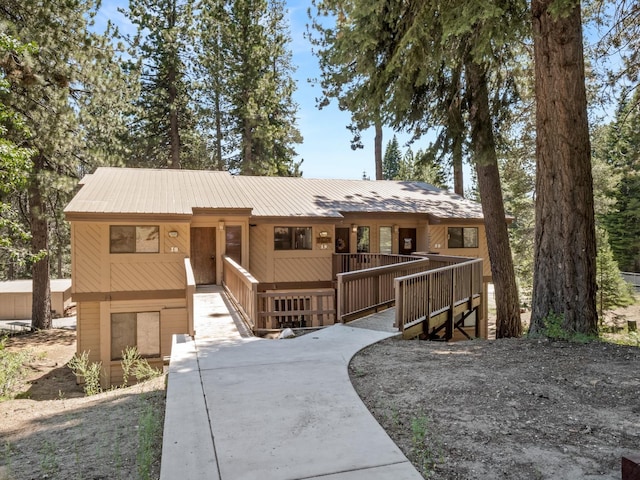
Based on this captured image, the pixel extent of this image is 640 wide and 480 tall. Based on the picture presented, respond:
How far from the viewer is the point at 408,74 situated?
8.44m

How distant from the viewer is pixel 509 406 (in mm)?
4270

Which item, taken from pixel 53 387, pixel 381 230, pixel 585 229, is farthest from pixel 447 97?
pixel 53 387

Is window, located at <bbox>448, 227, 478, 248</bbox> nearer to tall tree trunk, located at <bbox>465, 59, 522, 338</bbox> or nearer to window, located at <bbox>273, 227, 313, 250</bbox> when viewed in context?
tall tree trunk, located at <bbox>465, 59, 522, 338</bbox>

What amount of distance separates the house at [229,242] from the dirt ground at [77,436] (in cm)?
271

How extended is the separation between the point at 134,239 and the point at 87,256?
4.19ft

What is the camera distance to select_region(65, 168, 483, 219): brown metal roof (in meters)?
12.8

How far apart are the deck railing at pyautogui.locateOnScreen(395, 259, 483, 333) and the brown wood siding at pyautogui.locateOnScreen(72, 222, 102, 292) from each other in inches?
338

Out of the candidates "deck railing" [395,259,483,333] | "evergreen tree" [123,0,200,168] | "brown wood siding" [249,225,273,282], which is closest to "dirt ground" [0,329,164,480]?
"deck railing" [395,259,483,333]

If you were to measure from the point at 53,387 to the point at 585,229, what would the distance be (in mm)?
12911

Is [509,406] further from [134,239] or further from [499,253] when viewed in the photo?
[134,239]

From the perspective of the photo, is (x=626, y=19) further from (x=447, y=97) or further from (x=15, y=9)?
(x=15, y=9)

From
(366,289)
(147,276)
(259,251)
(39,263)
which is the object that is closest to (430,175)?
(259,251)

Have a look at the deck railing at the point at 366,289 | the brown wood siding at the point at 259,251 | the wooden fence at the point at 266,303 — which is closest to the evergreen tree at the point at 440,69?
the deck railing at the point at 366,289

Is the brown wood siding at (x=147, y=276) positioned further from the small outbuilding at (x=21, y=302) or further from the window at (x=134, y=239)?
the small outbuilding at (x=21, y=302)
